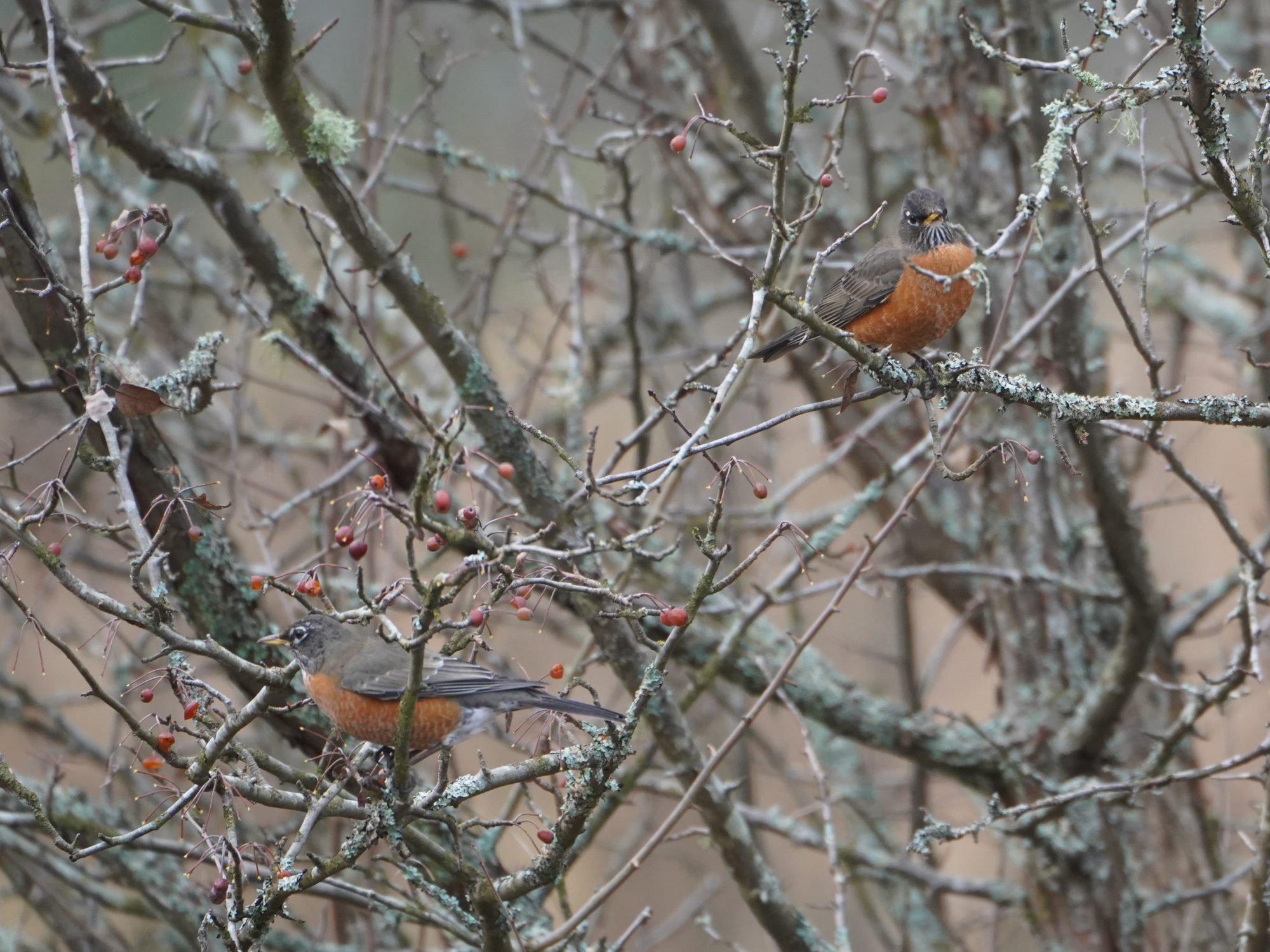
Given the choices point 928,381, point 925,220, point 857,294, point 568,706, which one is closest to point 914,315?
point 857,294

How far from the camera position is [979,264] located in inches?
116

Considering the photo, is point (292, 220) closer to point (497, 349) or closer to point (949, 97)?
point (949, 97)

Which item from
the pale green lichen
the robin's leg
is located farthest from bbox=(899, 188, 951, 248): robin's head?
the pale green lichen

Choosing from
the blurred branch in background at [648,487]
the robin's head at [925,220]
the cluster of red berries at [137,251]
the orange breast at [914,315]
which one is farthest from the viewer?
the robin's head at [925,220]

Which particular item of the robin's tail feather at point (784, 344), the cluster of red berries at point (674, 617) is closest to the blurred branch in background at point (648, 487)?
the cluster of red berries at point (674, 617)

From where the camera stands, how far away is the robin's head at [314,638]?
335 cm

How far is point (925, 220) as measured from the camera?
4.44 meters

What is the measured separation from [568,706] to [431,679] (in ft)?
1.60

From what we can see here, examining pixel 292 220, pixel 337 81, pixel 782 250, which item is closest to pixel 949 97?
pixel 782 250

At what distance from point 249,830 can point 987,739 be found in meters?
2.71

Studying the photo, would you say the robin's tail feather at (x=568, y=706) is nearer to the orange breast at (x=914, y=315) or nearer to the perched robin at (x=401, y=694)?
the perched robin at (x=401, y=694)

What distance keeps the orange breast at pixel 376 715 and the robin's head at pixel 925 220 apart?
8.11 feet

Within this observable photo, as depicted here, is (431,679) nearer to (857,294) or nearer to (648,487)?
(648,487)

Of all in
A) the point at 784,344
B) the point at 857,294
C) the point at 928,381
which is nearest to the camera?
the point at 928,381
